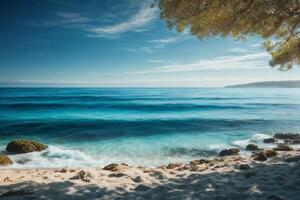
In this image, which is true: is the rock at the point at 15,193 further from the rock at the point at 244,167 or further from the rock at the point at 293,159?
the rock at the point at 293,159

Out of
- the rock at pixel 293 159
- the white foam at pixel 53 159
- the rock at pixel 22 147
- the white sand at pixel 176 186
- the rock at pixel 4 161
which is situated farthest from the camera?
the rock at pixel 22 147

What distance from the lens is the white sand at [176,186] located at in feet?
22.8

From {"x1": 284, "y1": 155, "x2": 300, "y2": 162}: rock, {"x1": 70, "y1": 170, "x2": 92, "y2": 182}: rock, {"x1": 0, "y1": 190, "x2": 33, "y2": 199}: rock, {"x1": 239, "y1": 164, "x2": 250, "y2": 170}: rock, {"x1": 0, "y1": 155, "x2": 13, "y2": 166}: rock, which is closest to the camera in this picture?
{"x1": 0, "y1": 190, "x2": 33, "y2": 199}: rock

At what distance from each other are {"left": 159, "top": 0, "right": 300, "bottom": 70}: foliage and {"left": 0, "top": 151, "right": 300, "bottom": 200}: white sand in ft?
16.6

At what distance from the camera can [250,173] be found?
859cm

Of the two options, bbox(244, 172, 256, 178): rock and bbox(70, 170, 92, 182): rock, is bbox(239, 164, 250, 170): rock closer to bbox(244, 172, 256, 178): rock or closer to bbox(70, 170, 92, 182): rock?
bbox(244, 172, 256, 178): rock

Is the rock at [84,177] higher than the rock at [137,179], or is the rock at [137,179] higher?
the rock at [137,179]

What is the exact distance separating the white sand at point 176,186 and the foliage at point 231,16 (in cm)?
504

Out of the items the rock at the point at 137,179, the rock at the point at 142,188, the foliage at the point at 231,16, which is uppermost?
the foliage at the point at 231,16

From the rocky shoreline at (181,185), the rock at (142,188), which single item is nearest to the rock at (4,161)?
the rocky shoreline at (181,185)

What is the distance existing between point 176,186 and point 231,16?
6.43 metres

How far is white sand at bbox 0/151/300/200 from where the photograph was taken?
6.95 metres

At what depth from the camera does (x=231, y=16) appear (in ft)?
33.0

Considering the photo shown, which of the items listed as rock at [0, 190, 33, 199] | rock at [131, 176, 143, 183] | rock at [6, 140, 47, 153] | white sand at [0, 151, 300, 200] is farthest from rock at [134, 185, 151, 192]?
rock at [6, 140, 47, 153]
